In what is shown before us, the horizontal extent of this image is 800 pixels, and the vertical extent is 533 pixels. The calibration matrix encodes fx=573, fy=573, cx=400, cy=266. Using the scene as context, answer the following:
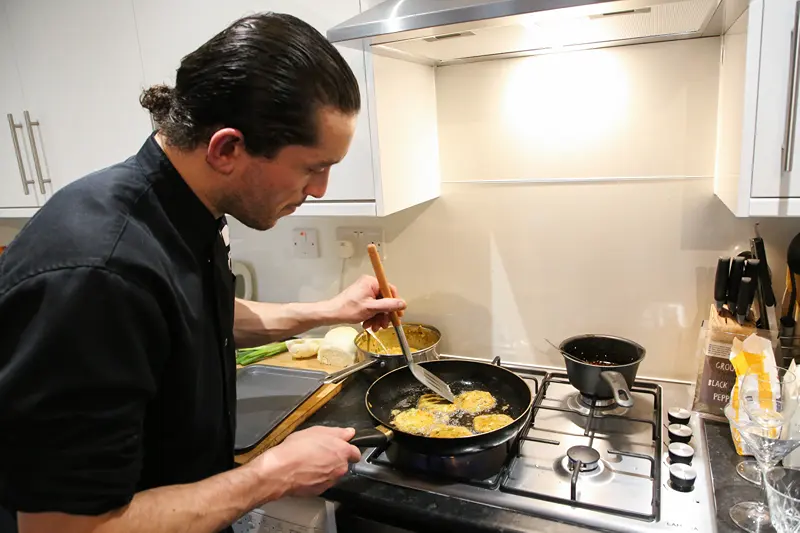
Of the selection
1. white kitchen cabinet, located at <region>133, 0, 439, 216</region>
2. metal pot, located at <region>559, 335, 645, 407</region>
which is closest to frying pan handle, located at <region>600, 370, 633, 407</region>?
metal pot, located at <region>559, 335, 645, 407</region>

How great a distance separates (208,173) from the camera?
82cm

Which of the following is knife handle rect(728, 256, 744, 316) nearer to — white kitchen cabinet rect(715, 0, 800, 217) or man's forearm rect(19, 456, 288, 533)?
white kitchen cabinet rect(715, 0, 800, 217)

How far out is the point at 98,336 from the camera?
0.67 metres

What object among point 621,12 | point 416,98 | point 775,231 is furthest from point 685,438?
point 416,98

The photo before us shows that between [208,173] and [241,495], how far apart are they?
456 millimetres

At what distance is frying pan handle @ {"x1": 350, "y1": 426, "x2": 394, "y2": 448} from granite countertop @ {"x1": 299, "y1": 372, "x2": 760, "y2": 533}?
0.30ft

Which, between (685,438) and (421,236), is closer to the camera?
(685,438)

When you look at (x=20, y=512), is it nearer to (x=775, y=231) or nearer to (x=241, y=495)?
(x=241, y=495)

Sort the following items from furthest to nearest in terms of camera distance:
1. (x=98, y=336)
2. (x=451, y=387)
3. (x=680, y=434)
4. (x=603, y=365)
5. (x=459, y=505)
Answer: (x=451, y=387) < (x=603, y=365) < (x=680, y=434) < (x=459, y=505) < (x=98, y=336)

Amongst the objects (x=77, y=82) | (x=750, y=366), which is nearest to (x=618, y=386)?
(x=750, y=366)

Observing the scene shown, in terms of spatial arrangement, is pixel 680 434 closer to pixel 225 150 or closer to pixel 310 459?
pixel 310 459

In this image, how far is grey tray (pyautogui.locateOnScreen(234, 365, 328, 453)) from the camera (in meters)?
1.28

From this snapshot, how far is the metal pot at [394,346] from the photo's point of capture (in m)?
1.48

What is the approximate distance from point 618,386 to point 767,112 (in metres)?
0.56
